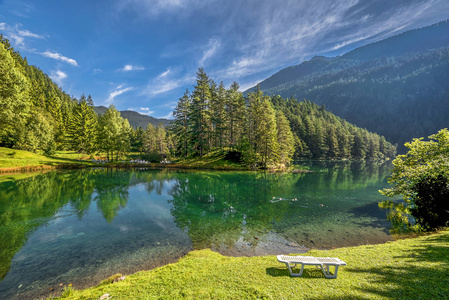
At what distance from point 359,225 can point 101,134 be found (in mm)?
69753

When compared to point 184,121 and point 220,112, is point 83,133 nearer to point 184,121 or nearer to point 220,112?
point 184,121

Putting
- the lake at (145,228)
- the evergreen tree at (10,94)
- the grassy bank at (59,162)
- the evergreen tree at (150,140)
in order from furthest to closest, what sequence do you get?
the evergreen tree at (150,140), the grassy bank at (59,162), the evergreen tree at (10,94), the lake at (145,228)

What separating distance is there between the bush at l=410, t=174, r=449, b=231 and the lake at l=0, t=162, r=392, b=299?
2757 mm

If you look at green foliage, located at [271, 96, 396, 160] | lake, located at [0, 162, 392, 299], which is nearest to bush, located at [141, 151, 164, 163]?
lake, located at [0, 162, 392, 299]

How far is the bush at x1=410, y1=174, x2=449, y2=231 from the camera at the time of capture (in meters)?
13.9

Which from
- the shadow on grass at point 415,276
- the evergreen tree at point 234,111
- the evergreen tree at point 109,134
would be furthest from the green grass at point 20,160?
the shadow on grass at point 415,276

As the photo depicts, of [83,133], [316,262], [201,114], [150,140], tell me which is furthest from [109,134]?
[316,262]

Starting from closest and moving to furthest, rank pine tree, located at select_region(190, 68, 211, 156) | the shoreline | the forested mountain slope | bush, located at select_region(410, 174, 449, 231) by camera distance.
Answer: the shoreline < bush, located at select_region(410, 174, 449, 231) < the forested mountain slope < pine tree, located at select_region(190, 68, 211, 156)

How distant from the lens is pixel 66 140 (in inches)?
2950

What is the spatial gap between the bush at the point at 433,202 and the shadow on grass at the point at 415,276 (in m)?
7.48

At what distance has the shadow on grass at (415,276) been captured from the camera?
5.71 m

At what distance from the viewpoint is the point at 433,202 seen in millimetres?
14312

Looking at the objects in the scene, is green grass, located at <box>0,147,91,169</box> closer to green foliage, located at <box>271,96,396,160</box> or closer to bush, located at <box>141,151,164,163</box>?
bush, located at <box>141,151,164,163</box>

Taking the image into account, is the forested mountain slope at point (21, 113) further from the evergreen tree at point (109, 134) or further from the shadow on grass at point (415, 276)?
the shadow on grass at point (415, 276)
